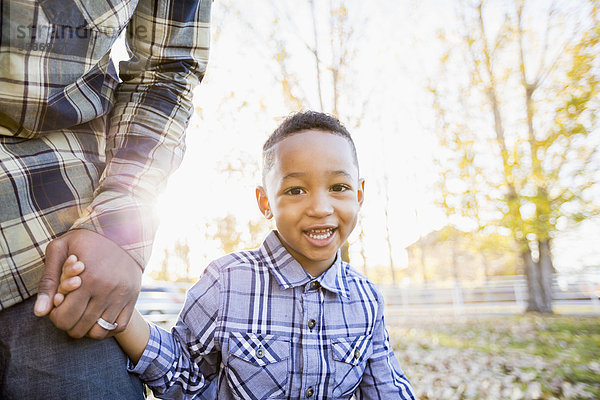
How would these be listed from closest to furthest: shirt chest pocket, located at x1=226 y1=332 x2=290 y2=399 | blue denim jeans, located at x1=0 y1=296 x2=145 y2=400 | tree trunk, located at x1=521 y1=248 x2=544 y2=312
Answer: blue denim jeans, located at x1=0 y1=296 x2=145 y2=400
shirt chest pocket, located at x1=226 y1=332 x2=290 y2=399
tree trunk, located at x1=521 y1=248 x2=544 y2=312

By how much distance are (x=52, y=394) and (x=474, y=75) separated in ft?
38.7

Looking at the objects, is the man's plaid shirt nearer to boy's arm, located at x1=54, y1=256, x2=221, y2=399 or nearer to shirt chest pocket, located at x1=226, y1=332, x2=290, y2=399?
boy's arm, located at x1=54, y1=256, x2=221, y2=399

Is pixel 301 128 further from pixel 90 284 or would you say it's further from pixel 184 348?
pixel 90 284

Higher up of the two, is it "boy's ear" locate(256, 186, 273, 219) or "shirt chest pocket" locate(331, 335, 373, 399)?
Result: "boy's ear" locate(256, 186, 273, 219)

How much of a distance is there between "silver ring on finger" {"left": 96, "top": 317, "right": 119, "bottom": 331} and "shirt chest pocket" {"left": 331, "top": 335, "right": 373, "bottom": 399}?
0.89 m

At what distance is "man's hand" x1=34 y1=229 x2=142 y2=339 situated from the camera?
33.2 inches

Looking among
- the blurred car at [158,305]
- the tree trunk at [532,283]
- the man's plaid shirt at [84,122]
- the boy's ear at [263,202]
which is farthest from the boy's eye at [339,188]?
the tree trunk at [532,283]

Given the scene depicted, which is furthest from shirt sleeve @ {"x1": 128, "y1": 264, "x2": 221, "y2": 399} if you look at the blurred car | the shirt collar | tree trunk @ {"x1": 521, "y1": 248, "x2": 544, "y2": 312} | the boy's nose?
tree trunk @ {"x1": 521, "y1": 248, "x2": 544, "y2": 312}

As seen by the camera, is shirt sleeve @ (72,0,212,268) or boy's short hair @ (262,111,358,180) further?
boy's short hair @ (262,111,358,180)

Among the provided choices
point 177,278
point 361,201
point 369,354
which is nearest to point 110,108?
point 361,201

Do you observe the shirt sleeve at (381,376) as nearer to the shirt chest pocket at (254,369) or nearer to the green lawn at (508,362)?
the shirt chest pocket at (254,369)

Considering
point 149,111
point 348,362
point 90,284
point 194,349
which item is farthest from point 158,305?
point 90,284

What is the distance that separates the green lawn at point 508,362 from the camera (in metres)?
4.21

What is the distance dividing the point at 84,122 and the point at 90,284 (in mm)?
446
